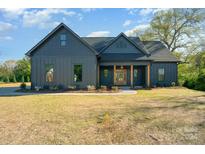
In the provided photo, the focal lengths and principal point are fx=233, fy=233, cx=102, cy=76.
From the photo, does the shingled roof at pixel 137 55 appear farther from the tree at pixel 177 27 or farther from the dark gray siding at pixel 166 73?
the tree at pixel 177 27

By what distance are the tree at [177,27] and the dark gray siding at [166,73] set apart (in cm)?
1267

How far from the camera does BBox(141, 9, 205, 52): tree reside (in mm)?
37406

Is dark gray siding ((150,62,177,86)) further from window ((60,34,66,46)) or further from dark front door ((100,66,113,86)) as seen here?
window ((60,34,66,46))

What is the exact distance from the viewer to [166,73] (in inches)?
1052

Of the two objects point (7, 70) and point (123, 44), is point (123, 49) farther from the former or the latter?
point (7, 70)

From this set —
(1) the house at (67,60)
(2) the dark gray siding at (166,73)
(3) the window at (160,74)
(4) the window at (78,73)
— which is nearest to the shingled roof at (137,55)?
(1) the house at (67,60)

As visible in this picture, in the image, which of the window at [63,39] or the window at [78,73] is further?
A: the window at [78,73]

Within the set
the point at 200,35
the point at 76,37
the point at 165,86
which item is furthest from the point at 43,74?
the point at 200,35

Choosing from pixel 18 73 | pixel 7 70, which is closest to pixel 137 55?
pixel 18 73

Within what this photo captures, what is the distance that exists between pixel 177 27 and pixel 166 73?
49.0ft

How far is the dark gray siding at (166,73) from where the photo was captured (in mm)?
26500

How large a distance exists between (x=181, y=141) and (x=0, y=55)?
163ft
